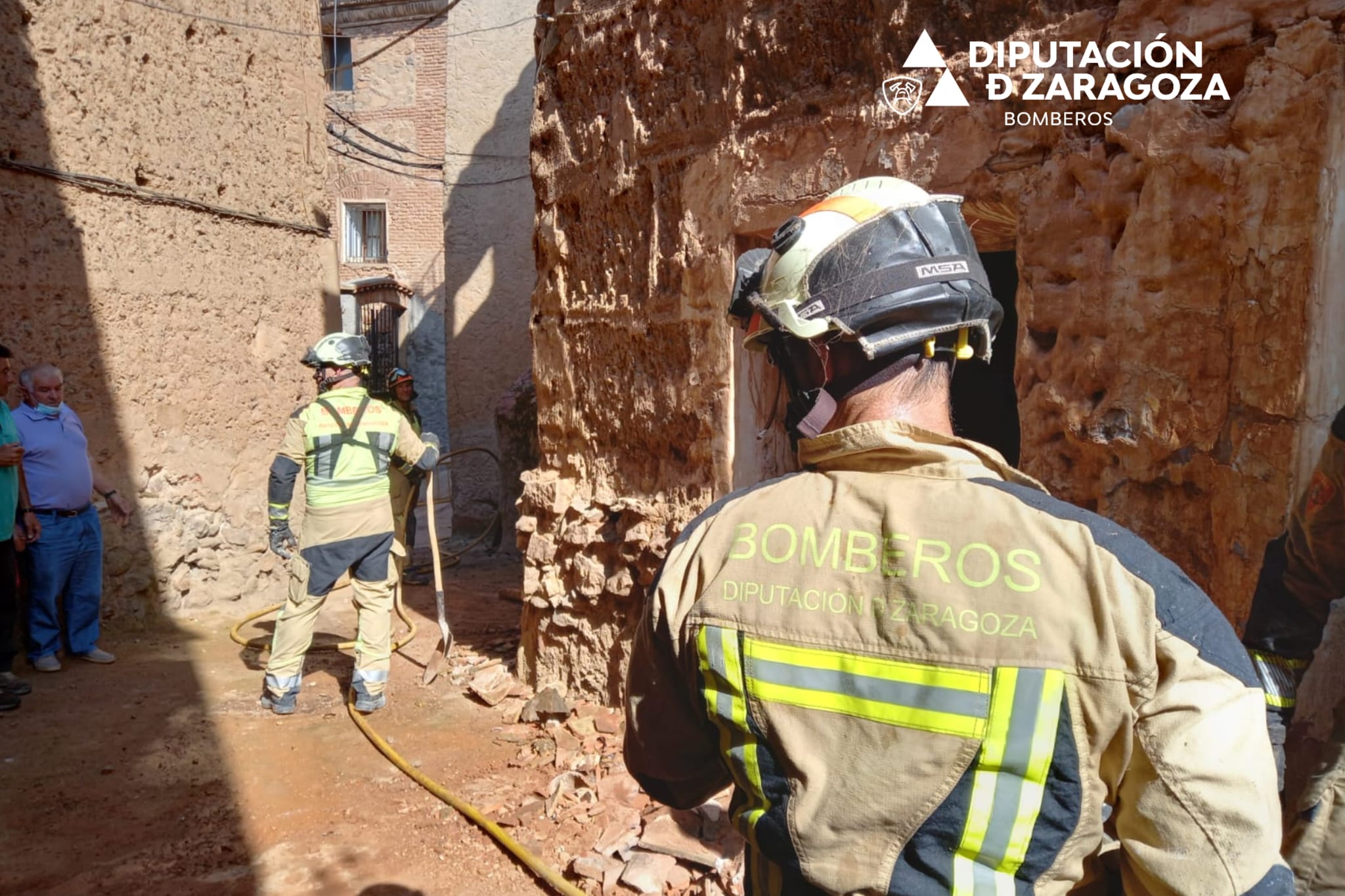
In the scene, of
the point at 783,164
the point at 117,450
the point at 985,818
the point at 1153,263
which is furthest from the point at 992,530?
the point at 117,450

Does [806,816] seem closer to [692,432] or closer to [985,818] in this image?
[985,818]

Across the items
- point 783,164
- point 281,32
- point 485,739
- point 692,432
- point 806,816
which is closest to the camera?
point 806,816

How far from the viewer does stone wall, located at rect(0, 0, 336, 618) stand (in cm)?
602

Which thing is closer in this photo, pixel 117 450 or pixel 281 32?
pixel 117 450

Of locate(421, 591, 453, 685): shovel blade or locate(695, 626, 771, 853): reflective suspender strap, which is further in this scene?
locate(421, 591, 453, 685): shovel blade

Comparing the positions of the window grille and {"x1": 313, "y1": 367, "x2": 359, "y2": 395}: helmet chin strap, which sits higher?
the window grille

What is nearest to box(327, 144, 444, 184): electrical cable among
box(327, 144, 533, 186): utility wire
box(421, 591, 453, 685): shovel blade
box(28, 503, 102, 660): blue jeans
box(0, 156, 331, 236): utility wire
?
box(327, 144, 533, 186): utility wire

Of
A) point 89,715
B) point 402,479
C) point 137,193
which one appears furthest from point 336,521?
point 137,193

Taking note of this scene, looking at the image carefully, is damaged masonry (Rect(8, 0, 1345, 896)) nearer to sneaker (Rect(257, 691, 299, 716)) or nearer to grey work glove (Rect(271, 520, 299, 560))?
sneaker (Rect(257, 691, 299, 716))

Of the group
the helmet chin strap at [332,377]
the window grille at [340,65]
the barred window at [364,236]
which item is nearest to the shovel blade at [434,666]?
the helmet chin strap at [332,377]

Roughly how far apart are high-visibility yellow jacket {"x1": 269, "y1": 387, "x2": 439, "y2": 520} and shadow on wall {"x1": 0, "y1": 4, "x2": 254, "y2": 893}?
4.65 ft

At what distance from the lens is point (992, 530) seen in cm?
125

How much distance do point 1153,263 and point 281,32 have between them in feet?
23.3

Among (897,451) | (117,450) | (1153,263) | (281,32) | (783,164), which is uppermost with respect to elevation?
(281,32)
